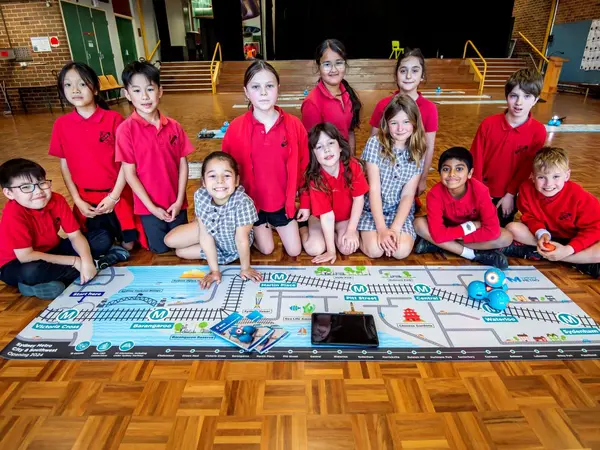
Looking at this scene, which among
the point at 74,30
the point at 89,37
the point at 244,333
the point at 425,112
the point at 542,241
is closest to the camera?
the point at 244,333

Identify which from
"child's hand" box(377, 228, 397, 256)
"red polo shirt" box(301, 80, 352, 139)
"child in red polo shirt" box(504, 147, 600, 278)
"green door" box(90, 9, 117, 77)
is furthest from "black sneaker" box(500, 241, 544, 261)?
"green door" box(90, 9, 117, 77)

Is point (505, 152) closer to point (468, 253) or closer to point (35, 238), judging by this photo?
point (468, 253)

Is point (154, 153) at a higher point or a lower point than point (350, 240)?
higher

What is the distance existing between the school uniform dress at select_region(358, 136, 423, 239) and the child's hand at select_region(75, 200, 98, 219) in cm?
148

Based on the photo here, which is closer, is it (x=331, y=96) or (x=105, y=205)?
(x=105, y=205)

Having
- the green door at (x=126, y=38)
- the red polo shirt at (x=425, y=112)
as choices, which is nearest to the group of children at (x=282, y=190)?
the red polo shirt at (x=425, y=112)

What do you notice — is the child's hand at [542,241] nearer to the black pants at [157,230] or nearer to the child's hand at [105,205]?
the black pants at [157,230]

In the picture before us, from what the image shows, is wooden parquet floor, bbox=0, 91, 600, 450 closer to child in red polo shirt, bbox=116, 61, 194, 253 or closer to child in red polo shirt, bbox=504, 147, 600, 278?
child in red polo shirt, bbox=504, 147, 600, 278

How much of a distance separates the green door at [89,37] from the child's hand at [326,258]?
28.5 ft

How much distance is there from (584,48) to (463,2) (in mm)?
5120

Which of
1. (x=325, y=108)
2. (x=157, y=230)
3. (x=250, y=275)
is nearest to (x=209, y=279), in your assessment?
(x=250, y=275)

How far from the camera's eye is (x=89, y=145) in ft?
Result: 6.63

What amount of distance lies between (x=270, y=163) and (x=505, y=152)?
134cm

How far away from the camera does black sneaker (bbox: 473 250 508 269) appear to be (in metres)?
1.89
